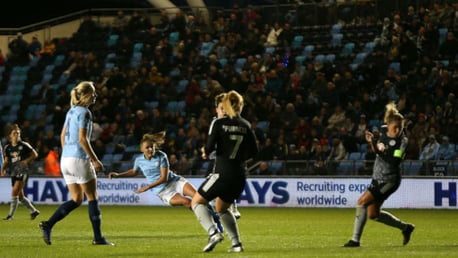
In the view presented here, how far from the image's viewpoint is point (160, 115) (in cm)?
3438

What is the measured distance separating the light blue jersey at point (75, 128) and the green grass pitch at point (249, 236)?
4.22 ft

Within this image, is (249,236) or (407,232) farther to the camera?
(249,236)

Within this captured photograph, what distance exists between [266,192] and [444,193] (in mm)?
5156

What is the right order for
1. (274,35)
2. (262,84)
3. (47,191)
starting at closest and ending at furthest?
(47,191) → (262,84) → (274,35)

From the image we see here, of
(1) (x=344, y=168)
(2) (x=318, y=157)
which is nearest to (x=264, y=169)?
(2) (x=318, y=157)

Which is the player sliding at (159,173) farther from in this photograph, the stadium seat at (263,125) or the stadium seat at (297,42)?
the stadium seat at (297,42)

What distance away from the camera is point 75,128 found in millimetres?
14219

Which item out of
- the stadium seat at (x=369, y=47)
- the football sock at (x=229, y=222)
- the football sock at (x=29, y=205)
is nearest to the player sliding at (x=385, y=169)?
the football sock at (x=229, y=222)

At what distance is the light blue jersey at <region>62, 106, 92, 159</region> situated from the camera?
46.3ft

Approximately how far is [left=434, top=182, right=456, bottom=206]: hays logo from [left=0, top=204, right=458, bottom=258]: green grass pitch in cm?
108

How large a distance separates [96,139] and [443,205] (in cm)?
1241

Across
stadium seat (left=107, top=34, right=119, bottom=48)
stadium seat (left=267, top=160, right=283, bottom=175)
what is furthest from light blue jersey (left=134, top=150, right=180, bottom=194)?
stadium seat (left=107, top=34, right=119, bottom=48)

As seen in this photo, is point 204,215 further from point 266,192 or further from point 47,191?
point 47,191

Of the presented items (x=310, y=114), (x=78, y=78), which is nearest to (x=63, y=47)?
(x=78, y=78)
